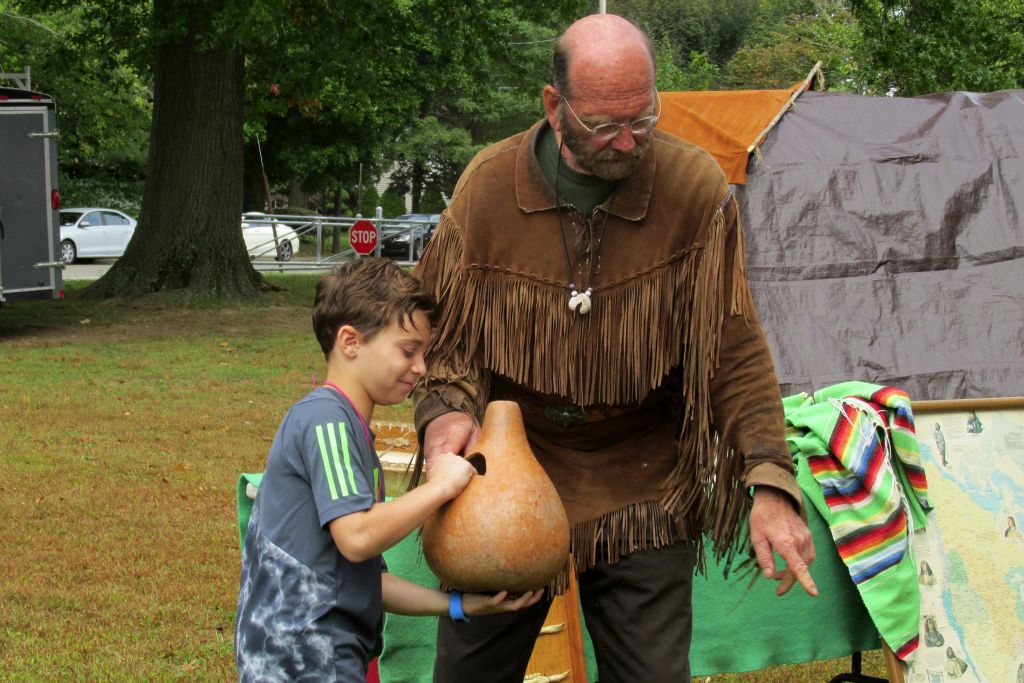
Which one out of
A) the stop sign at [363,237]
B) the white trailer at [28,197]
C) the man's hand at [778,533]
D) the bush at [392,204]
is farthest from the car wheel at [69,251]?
the man's hand at [778,533]

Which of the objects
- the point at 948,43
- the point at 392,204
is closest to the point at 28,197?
the point at 948,43

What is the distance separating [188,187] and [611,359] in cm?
1219

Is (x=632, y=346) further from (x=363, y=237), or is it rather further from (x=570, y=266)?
(x=363, y=237)

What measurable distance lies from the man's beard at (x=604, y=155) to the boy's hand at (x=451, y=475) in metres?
0.67

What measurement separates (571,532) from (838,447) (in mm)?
1208

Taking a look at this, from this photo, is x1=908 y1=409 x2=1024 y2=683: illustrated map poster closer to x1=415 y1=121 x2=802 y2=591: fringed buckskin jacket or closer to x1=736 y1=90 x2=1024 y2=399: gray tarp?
x1=415 y1=121 x2=802 y2=591: fringed buckskin jacket

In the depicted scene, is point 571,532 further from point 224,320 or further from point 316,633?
point 224,320

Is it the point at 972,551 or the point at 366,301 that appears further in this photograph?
the point at 972,551

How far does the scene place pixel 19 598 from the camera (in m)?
4.58

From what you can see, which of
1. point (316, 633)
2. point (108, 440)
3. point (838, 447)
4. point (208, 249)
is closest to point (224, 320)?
point (208, 249)

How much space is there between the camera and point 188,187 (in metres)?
14.0

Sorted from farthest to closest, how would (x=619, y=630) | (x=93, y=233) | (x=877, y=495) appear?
(x=93, y=233)
(x=877, y=495)
(x=619, y=630)

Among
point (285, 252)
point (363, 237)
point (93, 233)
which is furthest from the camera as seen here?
point (93, 233)

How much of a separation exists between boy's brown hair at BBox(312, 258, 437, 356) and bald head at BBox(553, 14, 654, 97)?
21.0 inches
